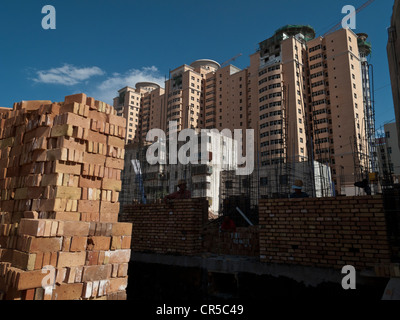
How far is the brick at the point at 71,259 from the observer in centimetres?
360

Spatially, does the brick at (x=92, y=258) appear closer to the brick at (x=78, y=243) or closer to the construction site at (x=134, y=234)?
the construction site at (x=134, y=234)

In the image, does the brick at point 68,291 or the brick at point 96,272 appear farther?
the brick at point 96,272

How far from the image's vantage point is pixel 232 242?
302 inches

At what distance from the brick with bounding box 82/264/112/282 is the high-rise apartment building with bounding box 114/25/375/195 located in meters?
38.5

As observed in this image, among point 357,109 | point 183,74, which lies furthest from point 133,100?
point 357,109

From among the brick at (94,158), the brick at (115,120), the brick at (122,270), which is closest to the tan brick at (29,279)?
the brick at (122,270)

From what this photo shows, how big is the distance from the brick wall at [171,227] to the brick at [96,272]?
11.6ft

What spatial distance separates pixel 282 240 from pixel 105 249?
374cm

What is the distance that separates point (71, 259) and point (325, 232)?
4.66m

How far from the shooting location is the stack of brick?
346cm

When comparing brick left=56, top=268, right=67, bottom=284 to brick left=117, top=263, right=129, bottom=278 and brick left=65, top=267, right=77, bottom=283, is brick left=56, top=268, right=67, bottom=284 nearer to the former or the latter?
brick left=65, top=267, right=77, bottom=283

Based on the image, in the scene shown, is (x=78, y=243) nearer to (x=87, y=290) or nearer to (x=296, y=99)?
(x=87, y=290)

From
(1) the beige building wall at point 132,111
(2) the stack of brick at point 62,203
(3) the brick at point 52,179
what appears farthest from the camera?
(1) the beige building wall at point 132,111
